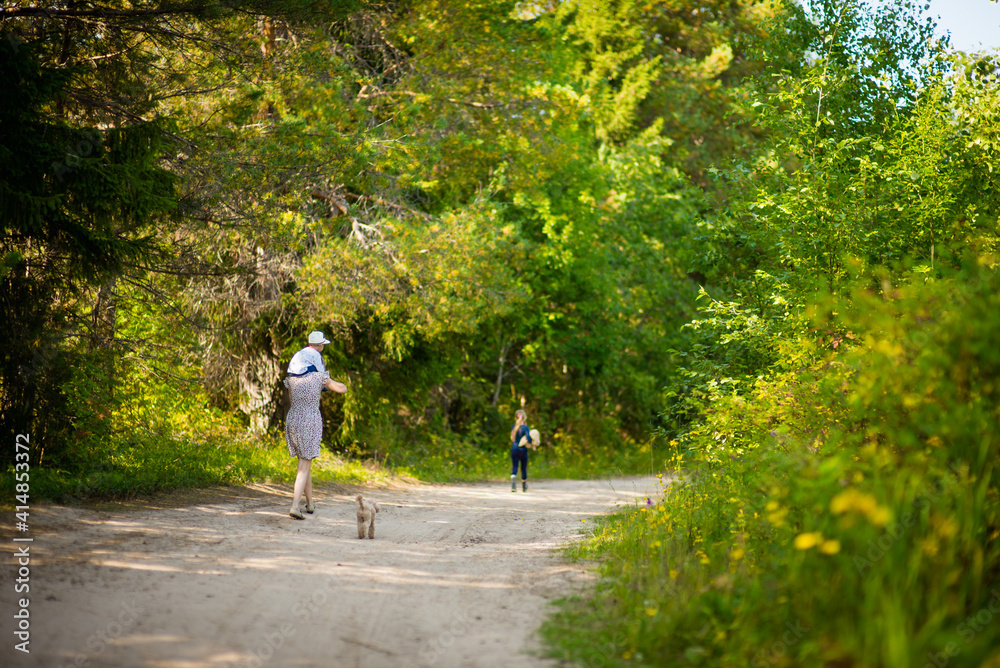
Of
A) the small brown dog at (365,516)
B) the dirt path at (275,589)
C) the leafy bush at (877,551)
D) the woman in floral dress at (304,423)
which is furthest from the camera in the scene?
the woman in floral dress at (304,423)

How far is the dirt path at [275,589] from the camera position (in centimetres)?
479

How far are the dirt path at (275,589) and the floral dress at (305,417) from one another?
2.96 feet

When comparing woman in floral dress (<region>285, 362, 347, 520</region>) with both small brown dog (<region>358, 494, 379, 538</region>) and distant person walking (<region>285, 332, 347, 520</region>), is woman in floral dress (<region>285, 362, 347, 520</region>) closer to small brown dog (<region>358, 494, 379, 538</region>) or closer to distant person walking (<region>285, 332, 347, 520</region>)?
distant person walking (<region>285, 332, 347, 520</region>)

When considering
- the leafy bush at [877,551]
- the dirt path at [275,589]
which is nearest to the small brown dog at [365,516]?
the dirt path at [275,589]

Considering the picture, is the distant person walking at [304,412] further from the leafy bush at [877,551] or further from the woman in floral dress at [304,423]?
the leafy bush at [877,551]

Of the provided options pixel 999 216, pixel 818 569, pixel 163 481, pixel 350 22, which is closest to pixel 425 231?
pixel 350 22

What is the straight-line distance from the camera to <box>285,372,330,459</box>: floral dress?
9812mm

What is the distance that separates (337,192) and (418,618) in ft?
40.4

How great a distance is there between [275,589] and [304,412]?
396cm

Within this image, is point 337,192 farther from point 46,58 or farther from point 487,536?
point 487,536

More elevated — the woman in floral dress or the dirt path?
the woman in floral dress

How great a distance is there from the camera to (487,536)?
31.7 feet

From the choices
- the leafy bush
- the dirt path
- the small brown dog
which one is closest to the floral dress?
the dirt path

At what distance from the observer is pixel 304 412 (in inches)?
392
